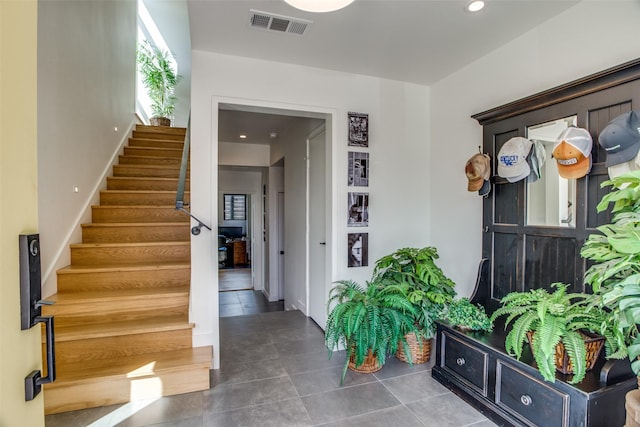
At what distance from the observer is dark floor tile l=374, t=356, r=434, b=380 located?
2.72 metres

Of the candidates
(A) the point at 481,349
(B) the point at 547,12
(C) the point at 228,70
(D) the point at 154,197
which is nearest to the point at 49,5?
(C) the point at 228,70

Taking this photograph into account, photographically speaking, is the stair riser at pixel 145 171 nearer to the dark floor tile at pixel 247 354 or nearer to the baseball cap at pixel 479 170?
the dark floor tile at pixel 247 354

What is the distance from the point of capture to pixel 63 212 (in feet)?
10.2

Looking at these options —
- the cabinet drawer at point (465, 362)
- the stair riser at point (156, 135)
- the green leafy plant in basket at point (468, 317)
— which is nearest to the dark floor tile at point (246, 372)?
the cabinet drawer at point (465, 362)

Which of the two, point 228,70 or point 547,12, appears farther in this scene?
point 228,70

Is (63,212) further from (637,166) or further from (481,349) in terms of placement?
(637,166)

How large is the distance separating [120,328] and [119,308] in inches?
9.5

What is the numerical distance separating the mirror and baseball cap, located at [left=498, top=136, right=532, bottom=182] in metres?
0.08

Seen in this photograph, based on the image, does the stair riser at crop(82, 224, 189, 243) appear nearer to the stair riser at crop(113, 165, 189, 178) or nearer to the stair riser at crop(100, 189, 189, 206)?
the stair riser at crop(100, 189, 189, 206)

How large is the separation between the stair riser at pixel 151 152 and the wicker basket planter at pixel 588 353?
4.82 metres

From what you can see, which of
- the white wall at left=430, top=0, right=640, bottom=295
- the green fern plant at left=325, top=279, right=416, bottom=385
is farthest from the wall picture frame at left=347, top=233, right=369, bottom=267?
the white wall at left=430, top=0, right=640, bottom=295

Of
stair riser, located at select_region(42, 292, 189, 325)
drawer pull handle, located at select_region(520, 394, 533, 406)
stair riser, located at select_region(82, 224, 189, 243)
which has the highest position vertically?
stair riser, located at select_region(82, 224, 189, 243)

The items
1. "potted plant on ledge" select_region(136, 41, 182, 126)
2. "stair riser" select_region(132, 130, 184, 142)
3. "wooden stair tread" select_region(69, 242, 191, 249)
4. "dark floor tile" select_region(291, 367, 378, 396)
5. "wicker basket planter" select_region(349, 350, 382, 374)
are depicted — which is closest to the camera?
"dark floor tile" select_region(291, 367, 378, 396)

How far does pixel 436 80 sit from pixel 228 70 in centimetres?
205
